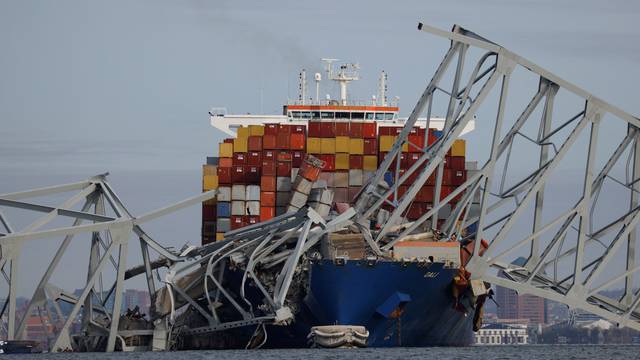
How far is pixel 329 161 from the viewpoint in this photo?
7188cm

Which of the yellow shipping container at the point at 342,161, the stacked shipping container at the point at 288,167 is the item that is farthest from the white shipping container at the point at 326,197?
the yellow shipping container at the point at 342,161

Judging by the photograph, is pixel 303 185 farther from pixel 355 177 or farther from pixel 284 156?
pixel 355 177

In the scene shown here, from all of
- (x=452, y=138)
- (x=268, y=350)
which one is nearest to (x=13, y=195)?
(x=268, y=350)

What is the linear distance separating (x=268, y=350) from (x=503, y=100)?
49.5ft

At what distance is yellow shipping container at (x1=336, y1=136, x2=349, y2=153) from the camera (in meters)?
72.4

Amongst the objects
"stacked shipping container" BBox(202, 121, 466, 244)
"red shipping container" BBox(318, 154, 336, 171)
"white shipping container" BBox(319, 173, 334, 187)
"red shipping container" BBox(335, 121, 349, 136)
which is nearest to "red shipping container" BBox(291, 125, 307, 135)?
"stacked shipping container" BBox(202, 121, 466, 244)

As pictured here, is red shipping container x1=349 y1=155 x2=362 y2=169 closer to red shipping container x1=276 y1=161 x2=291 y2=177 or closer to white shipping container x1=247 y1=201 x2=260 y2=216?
red shipping container x1=276 y1=161 x2=291 y2=177

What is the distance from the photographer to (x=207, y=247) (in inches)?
2520

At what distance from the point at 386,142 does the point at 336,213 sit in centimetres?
763

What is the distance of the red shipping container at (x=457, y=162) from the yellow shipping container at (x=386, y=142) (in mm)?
3165

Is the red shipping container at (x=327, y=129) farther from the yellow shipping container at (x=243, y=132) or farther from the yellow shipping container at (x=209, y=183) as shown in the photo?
the yellow shipping container at (x=209, y=183)

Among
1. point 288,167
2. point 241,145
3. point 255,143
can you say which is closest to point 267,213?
point 288,167

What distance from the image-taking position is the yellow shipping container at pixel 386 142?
238 feet

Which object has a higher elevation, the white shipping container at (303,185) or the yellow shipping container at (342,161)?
the yellow shipping container at (342,161)
